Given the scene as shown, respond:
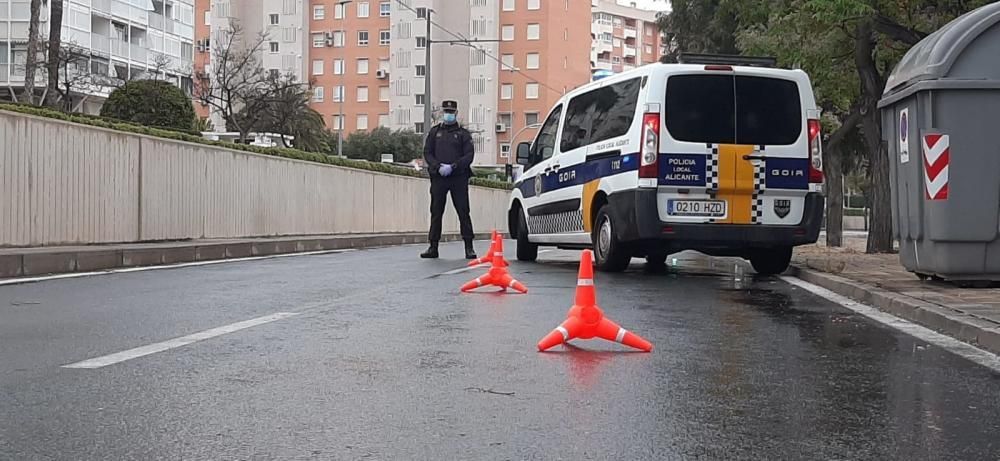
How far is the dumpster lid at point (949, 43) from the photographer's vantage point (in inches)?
335

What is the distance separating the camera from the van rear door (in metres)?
10.3

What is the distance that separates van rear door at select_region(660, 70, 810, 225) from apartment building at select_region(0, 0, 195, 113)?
1567 inches

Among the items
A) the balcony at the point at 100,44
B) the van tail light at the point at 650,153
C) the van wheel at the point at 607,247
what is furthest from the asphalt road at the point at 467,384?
the balcony at the point at 100,44

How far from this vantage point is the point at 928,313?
7.23m

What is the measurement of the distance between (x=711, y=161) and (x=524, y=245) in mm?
4204

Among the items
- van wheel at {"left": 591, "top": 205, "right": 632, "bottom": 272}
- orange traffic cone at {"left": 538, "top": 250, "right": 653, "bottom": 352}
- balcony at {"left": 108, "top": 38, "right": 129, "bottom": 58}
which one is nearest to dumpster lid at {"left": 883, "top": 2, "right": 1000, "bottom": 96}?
van wheel at {"left": 591, "top": 205, "right": 632, "bottom": 272}

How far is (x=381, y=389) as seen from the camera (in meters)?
4.71

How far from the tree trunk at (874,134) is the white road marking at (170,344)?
10410 millimetres

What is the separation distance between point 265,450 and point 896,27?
41.8 feet

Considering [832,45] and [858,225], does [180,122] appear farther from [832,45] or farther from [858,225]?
[858,225]

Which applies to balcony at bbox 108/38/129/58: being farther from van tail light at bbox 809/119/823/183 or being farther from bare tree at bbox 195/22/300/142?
van tail light at bbox 809/119/823/183

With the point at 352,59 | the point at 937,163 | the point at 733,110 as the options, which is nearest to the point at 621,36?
the point at 352,59

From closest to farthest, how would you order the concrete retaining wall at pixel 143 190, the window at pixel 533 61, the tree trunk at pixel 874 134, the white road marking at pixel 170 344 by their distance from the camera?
the white road marking at pixel 170 344, the concrete retaining wall at pixel 143 190, the tree trunk at pixel 874 134, the window at pixel 533 61

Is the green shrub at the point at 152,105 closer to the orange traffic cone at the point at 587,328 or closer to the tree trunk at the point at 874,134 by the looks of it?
the tree trunk at the point at 874,134
